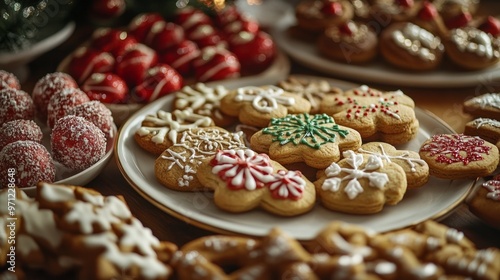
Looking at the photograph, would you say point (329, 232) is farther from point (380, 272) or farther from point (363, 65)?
point (363, 65)

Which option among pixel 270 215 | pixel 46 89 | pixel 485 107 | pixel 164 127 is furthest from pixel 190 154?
pixel 485 107

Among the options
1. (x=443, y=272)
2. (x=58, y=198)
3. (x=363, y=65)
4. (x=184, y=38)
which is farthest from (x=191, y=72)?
(x=443, y=272)

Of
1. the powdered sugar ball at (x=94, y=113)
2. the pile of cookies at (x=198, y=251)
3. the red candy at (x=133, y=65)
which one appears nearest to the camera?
the pile of cookies at (x=198, y=251)

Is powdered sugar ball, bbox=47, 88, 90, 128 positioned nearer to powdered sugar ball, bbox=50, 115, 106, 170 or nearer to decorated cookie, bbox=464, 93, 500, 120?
powdered sugar ball, bbox=50, 115, 106, 170

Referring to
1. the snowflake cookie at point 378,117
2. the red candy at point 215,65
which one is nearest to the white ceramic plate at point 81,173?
the red candy at point 215,65

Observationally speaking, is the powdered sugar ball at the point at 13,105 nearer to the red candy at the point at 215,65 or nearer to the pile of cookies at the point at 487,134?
the red candy at the point at 215,65

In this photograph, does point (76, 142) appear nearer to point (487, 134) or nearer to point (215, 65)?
point (215, 65)

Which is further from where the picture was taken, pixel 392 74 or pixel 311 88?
pixel 392 74
